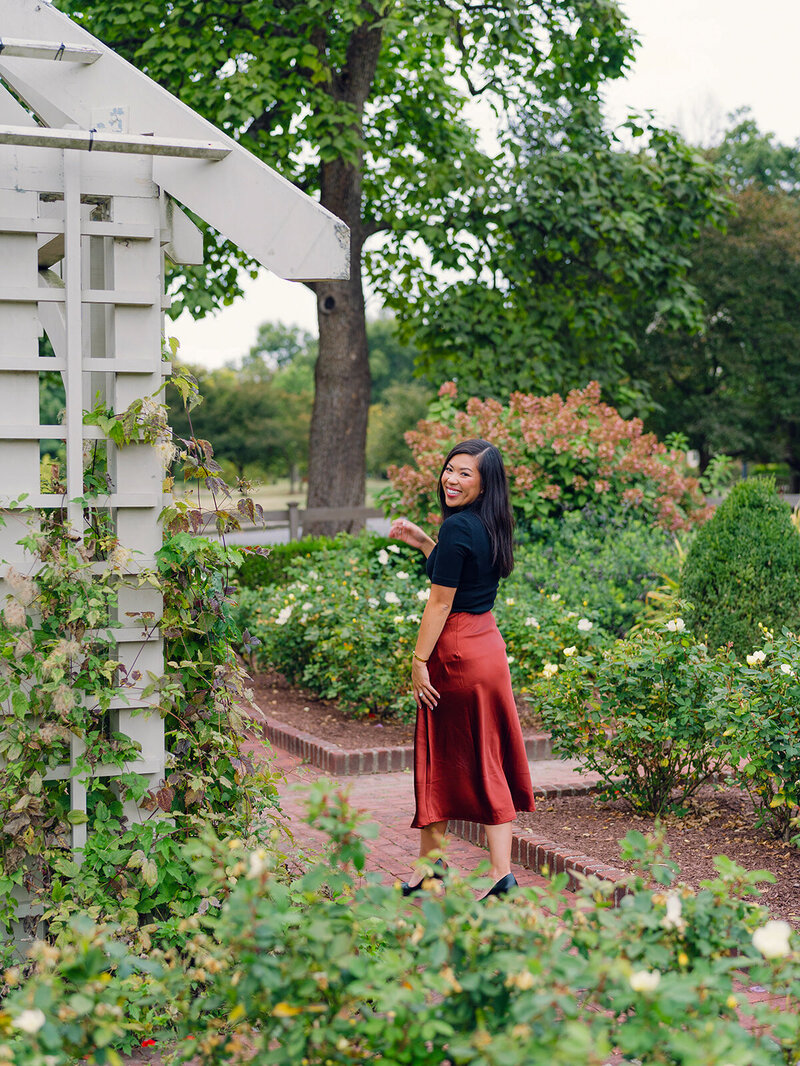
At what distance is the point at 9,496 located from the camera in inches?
125

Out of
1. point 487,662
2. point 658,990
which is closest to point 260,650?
point 487,662

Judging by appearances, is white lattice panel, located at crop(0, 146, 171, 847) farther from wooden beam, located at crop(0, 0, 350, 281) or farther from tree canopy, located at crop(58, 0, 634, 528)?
tree canopy, located at crop(58, 0, 634, 528)

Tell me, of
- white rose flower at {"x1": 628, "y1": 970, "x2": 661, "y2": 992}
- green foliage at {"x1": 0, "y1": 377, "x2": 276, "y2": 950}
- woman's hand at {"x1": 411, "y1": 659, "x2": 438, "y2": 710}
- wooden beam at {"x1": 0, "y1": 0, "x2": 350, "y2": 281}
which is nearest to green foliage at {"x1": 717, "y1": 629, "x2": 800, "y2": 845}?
woman's hand at {"x1": 411, "y1": 659, "x2": 438, "y2": 710}

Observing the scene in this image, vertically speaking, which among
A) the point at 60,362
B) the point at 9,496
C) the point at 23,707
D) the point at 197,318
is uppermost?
the point at 197,318

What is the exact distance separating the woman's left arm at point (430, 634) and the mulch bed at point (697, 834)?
1068 mm

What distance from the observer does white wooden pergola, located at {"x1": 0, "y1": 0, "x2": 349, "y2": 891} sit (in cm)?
315

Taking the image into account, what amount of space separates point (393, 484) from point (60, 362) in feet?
23.4

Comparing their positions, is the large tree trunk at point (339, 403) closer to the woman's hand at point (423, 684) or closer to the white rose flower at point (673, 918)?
the woman's hand at point (423, 684)

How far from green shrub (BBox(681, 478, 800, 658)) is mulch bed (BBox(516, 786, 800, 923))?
162 cm

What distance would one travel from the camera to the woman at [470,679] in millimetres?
3918

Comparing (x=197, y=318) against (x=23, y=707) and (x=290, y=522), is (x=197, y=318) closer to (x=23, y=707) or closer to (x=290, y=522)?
(x=290, y=522)

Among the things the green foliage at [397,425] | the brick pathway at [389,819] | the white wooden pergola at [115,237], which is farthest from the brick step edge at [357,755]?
the green foliage at [397,425]

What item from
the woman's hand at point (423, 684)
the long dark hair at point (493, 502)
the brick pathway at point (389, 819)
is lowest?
the brick pathway at point (389, 819)

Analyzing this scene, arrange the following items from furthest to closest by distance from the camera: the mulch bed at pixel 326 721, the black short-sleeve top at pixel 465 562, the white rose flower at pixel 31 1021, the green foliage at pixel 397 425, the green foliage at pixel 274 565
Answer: the green foliage at pixel 397 425 → the green foliage at pixel 274 565 → the mulch bed at pixel 326 721 → the black short-sleeve top at pixel 465 562 → the white rose flower at pixel 31 1021
